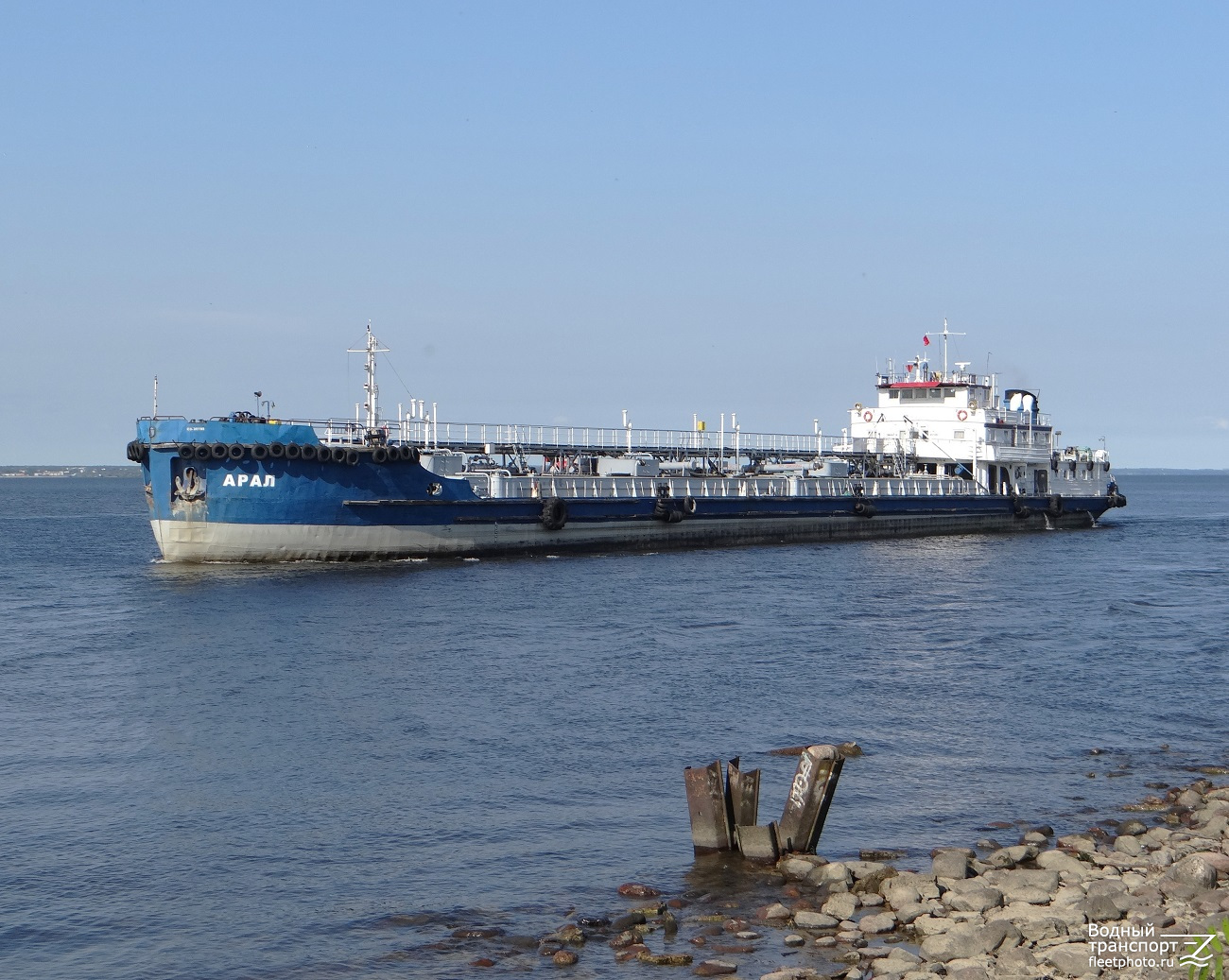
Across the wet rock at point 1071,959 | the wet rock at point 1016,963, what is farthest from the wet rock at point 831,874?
the wet rock at point 1071,959

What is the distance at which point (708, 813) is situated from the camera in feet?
52.9

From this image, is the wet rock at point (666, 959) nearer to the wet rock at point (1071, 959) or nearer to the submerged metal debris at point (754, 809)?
the submerged metal debris at point (754, 809)

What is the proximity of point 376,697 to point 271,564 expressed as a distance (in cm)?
2051

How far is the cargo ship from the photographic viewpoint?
43750 mm

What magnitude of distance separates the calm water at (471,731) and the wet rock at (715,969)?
2351mm

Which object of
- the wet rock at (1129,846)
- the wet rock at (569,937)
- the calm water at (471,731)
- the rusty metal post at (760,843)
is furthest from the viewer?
the rusty metal post at (760,843)

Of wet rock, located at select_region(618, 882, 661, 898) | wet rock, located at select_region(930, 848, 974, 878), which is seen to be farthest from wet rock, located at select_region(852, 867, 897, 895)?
wet rock, located at select_region(618, 882, 661, 898)

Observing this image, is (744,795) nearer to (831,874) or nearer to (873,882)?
(831,874)

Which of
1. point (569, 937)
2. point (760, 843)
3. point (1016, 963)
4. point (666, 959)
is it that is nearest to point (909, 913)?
point (1016, 963)

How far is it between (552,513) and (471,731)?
27.9 metres

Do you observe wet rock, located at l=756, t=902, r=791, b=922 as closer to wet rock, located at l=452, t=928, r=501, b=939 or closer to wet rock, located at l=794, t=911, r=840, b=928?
wet rock, located at l=794, t=911, r=840, b=928

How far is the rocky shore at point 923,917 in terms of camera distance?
12.3 meters

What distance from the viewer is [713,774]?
15961 mm

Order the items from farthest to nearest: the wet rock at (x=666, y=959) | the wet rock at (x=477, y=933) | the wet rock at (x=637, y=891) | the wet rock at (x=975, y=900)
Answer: the wet rock at (x=637, y=891)
the wet rock at (x=477, y=933)
the wet rock at (x=975, y=900)
the wet rock at (x=666, y=959)
